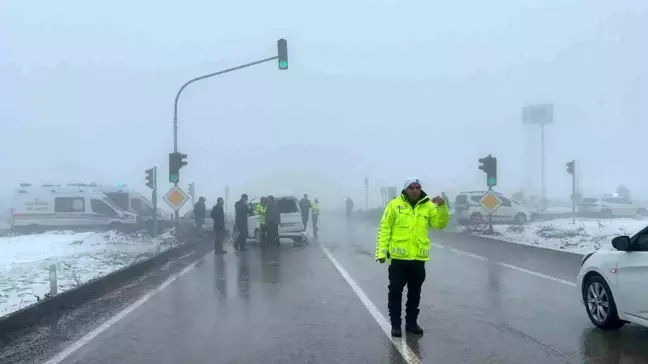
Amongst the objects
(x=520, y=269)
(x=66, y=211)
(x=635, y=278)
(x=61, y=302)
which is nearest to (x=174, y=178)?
(x=66, y=211)

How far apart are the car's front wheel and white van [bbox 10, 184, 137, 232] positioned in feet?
86.7

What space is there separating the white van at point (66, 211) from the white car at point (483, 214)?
52.5ft

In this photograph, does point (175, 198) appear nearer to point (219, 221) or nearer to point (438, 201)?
point (219, 221)

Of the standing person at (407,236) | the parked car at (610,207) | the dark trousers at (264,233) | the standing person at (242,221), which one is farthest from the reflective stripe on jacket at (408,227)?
the parked car at (610,207)

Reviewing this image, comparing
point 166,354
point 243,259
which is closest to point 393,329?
point 166,354

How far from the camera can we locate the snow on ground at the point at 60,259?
1192cm

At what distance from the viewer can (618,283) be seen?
24.1 ft

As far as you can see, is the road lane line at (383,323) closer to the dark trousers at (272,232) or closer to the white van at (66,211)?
the dark trousers at (272,232)

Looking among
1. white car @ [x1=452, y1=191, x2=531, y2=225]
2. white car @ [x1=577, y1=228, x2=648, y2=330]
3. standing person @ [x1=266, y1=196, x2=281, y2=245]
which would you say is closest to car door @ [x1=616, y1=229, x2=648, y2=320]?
white car @ [x1=577, y1=228, x2=648, y2=330]

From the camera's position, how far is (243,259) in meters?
18.5

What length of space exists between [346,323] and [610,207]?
3547 cm

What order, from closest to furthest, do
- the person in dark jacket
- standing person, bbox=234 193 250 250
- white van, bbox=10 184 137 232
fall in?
the person in dark jacket
standing person, bbox=234 193 250 250
white van, bbox=10 184 137 232

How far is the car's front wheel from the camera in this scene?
7562 mm

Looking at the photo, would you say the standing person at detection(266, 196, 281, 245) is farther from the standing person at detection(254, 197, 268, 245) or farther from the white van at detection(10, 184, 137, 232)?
the white van at detection(10, 184, 137, 232)
